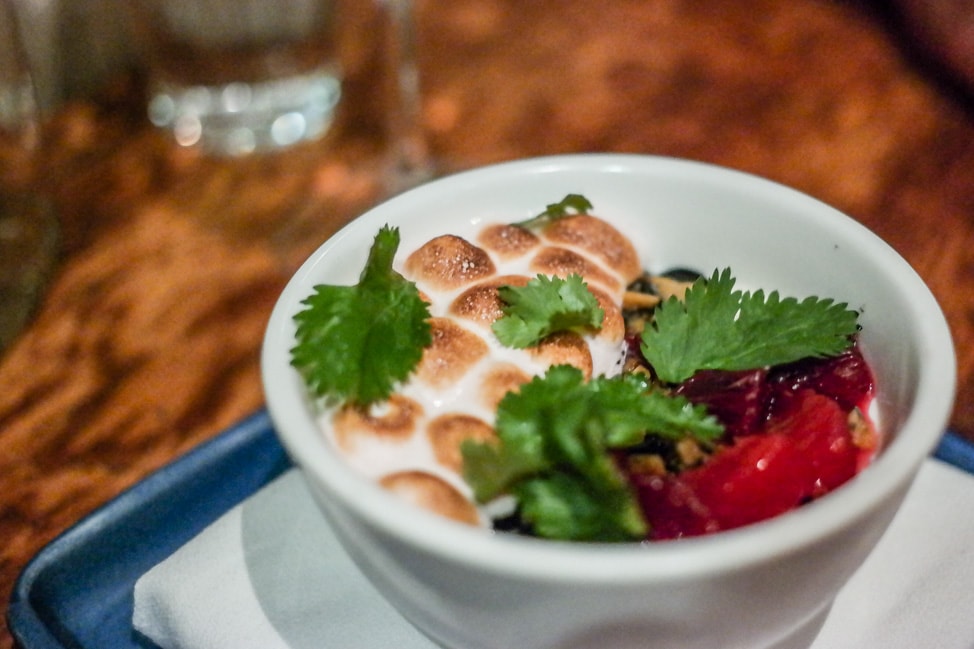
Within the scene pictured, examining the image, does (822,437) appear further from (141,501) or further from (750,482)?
(141,501)

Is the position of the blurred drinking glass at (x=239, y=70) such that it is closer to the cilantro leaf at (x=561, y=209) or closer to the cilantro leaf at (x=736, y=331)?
the cilantro leaf at (x=561, y=209)

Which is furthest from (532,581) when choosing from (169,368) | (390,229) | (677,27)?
(677,27)

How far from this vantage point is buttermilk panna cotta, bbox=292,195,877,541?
59 cm

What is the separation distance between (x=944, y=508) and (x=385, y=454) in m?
0.49

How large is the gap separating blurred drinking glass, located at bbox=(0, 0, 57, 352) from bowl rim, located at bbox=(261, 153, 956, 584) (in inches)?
28.4

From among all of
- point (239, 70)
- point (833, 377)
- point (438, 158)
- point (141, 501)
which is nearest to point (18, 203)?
point (239, 70)

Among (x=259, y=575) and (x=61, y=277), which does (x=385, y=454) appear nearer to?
(x=259, y=575)

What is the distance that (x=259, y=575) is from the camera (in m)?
0.75

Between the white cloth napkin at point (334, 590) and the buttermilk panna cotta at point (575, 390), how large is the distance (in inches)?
5.3

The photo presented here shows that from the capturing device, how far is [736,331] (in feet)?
2.43

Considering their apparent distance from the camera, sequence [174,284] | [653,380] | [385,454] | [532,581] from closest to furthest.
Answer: [532,581]
[385,454]
[653,380]
[174,284]

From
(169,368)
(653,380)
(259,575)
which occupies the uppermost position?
(653,380)

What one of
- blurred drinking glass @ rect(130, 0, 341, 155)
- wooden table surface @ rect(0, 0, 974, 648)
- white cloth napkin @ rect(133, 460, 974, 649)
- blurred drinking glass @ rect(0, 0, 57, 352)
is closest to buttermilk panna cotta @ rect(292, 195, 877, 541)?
white cloth napkin @ rect(133, 460, 974, 649)

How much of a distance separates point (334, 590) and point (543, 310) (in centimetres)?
29
